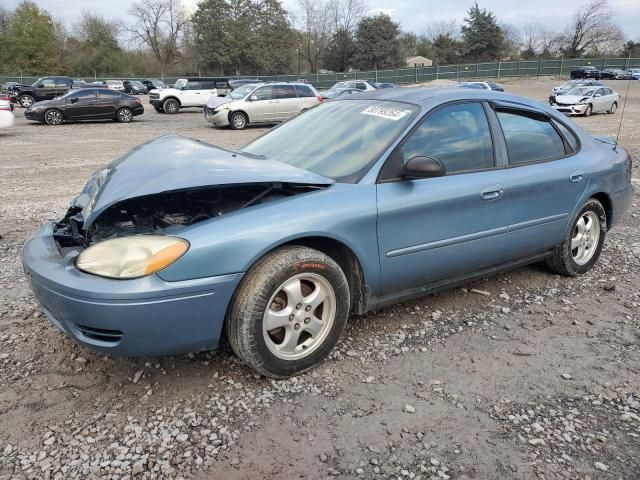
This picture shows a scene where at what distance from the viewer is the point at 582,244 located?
439 cm

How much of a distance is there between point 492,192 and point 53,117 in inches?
768

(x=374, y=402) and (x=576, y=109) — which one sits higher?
(x=576, y=109)

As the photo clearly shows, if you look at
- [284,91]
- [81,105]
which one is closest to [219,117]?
[284,91]

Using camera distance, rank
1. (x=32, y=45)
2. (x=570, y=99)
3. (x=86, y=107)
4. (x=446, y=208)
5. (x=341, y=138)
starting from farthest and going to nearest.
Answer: (x=32, y=45), (x=570, y=99), (x=86, y=107), (x=341, y=138), (x=446, y=208)

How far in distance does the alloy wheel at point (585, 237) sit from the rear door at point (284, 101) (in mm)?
15234

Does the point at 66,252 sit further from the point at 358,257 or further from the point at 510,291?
the point at 510,291

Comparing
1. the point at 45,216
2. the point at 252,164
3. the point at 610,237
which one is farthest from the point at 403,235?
the point at 45,216

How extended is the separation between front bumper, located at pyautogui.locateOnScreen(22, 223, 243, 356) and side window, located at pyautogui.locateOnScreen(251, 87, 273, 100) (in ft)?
54.5

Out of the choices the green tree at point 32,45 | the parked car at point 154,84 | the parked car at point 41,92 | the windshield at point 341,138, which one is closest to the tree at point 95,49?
the green tree at point 32,45

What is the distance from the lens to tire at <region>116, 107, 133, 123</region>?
66.9 ft

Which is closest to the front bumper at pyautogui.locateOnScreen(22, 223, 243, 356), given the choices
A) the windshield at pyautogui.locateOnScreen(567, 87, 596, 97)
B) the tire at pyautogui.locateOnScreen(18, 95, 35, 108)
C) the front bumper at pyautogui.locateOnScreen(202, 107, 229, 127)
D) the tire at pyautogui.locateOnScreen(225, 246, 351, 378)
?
the tire at pyautogui.locateOnScreen(225, 246, 351, 378)

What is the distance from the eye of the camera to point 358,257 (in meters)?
2.96

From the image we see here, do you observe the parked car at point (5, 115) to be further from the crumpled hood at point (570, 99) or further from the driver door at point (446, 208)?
the crumpled hood at point (570, 99)

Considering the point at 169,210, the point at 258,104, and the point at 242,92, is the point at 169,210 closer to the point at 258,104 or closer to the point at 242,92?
the point at 258,104
